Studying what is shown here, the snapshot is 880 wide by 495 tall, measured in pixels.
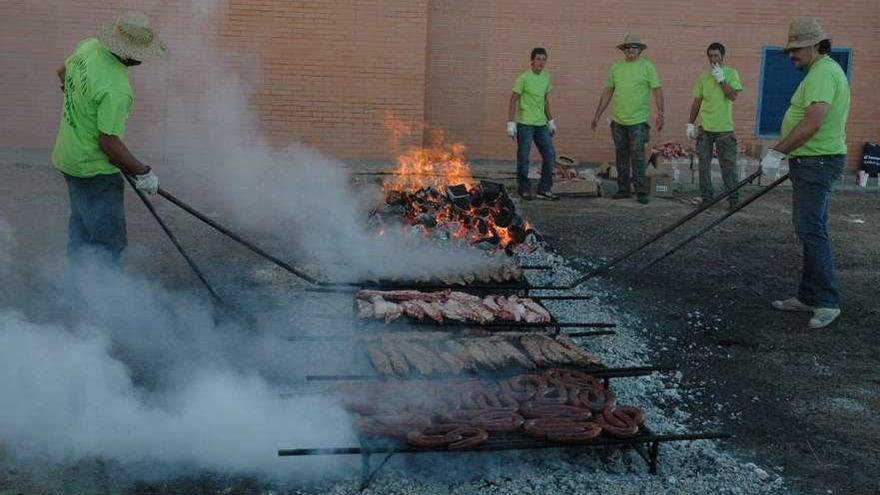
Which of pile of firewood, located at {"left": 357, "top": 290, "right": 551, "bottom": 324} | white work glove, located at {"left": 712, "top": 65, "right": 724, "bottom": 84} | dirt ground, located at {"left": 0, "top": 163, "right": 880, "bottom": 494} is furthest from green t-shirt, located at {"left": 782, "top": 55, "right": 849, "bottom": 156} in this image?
white work glove, located at {"left": 712, "top": 65, "right": 724, "bottom": 84}

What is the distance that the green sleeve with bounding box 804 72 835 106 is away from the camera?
6715 mm

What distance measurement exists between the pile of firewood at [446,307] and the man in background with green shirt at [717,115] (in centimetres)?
638

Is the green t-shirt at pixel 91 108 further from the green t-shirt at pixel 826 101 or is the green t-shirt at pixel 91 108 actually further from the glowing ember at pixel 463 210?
the green t-shirt at pixel 826 101

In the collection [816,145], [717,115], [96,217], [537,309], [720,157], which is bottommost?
[537,309]

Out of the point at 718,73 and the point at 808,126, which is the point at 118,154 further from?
the point at 718,73

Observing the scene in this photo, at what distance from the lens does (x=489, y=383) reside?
5.04 metres

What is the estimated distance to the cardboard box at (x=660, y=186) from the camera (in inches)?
523

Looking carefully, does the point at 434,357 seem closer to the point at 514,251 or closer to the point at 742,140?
the point at 514,251

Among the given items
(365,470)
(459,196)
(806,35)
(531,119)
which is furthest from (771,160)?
(531,119)

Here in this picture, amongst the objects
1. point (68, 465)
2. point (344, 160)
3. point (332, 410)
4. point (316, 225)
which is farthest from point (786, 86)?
point (68, 465)

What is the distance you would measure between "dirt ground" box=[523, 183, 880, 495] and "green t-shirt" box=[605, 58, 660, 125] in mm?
1425

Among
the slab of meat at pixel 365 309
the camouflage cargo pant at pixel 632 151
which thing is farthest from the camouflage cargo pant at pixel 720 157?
the slab of meat at pixel 365 309

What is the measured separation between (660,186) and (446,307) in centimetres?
795

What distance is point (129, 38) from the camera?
577 cm
